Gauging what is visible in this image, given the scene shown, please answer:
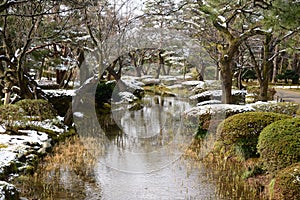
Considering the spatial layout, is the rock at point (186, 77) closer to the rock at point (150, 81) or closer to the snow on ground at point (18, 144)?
the rock at point (150, 81)

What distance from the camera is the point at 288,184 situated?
377 cm

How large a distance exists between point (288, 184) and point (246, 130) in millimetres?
2139

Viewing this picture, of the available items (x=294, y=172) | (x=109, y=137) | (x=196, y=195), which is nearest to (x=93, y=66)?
(x=109, y=137)

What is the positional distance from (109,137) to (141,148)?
58.7 inches

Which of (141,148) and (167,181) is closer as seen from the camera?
(167,181)

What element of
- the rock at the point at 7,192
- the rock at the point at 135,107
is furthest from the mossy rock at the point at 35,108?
the rock at the point at 135,107

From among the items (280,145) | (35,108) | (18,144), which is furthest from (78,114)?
(280,145)

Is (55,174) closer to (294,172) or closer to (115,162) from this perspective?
(115,162)

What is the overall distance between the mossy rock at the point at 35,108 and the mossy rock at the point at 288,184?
612 cm

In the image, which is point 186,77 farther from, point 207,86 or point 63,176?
point 63,176

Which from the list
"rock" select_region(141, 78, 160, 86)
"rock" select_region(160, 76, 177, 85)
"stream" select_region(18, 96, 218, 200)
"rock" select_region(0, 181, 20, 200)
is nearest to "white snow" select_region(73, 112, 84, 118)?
"stream" select_region(18, 96, 218, 200)

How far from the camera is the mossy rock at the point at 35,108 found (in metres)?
8.22

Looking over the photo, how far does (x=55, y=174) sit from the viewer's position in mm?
5488

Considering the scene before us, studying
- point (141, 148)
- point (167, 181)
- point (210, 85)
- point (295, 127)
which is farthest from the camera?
point (210, 85)
